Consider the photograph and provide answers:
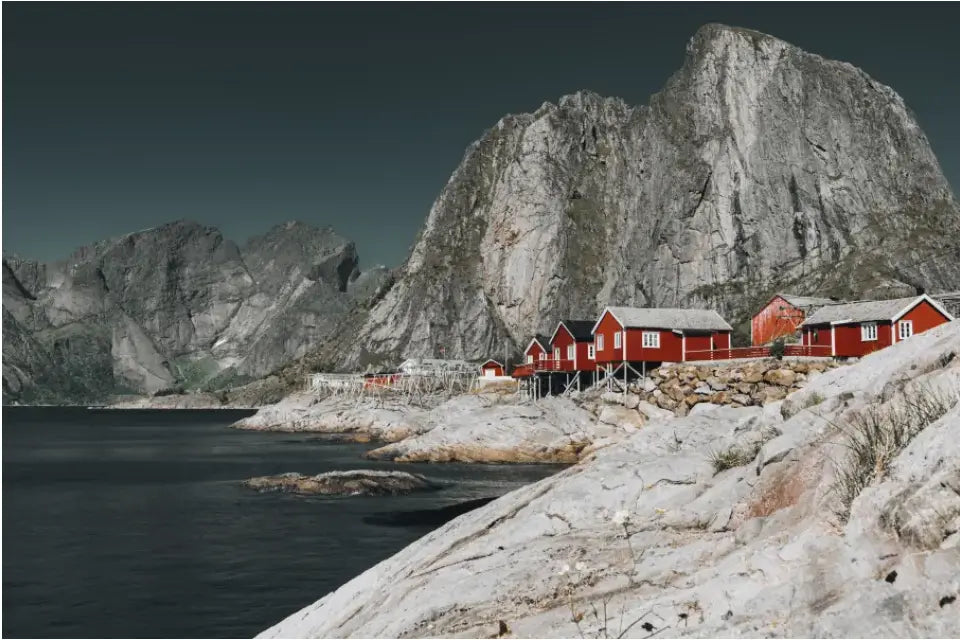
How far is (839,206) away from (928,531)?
125m

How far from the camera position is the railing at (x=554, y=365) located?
8375 cm

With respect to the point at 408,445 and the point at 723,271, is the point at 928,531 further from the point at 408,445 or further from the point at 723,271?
the point at 723,271

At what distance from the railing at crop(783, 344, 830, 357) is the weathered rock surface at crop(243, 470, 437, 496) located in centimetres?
3072

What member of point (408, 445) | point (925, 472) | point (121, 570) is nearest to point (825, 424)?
point (925, 472)

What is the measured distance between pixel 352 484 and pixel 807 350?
35.7m

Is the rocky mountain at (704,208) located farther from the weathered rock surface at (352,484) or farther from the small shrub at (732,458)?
the small shrub at (732,458)

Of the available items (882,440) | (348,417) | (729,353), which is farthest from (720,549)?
(348,417)

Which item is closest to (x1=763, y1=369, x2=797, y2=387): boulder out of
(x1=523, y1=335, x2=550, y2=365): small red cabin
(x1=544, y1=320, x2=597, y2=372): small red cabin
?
(x1=544, y1=320, x2=597, y2=372): small red cabin

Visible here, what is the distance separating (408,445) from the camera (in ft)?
217

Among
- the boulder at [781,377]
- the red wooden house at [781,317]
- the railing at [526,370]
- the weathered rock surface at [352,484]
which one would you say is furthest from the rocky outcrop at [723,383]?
the weathered rock surface at [352,484]

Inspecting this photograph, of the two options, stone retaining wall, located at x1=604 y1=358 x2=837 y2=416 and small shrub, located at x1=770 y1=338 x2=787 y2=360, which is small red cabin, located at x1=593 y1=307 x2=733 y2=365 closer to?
stone retaining wall, located at x1=604 y1=358 x2=837 y2=416

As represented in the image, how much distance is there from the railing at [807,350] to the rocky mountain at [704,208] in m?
43.4

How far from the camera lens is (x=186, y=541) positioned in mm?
33375

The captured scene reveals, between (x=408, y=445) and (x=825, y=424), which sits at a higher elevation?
(x=825, y=424)
